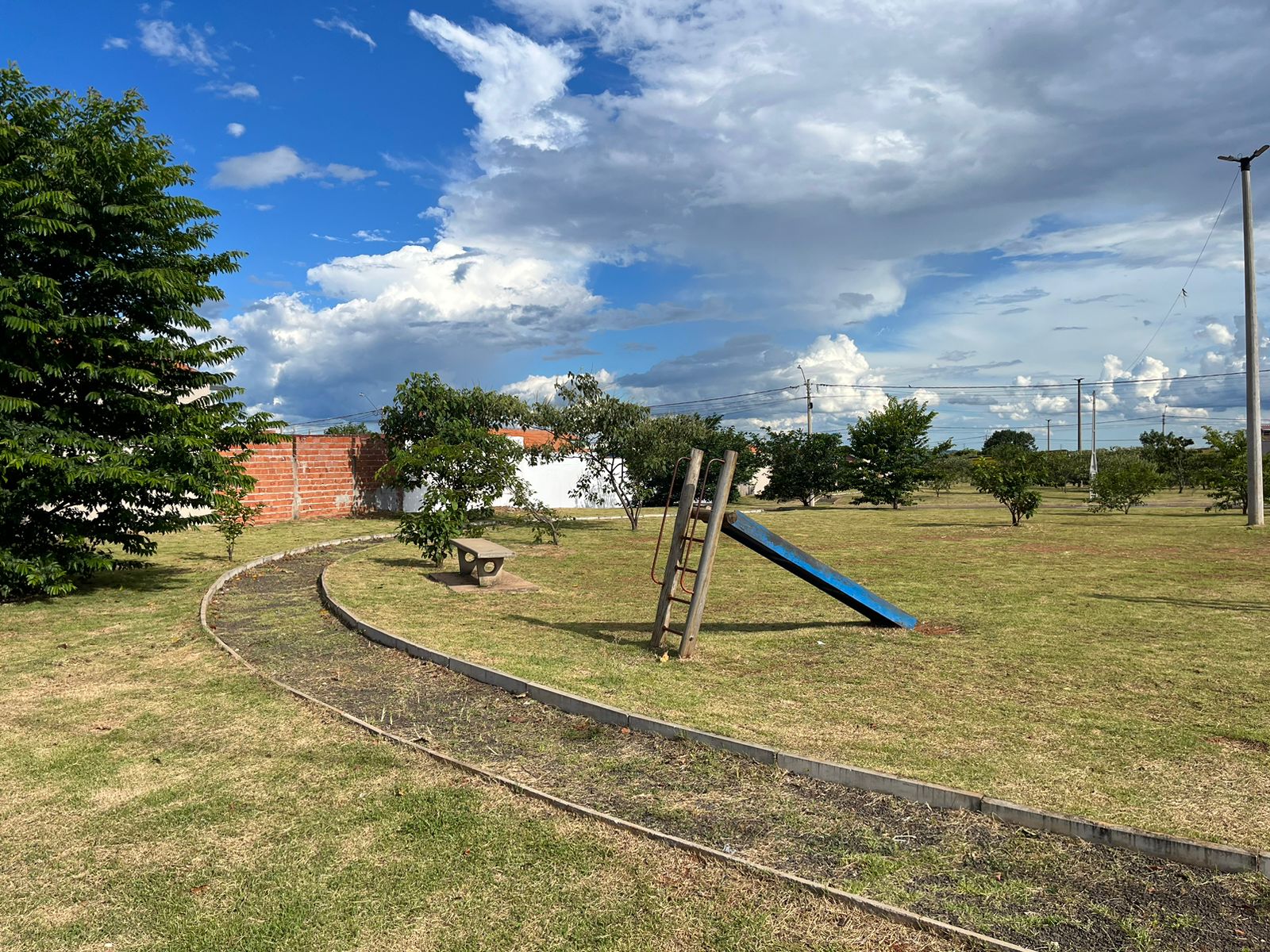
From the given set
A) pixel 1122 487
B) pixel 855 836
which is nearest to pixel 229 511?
pixel 855 836

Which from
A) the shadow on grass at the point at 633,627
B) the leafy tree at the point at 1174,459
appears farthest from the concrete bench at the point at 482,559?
the leafy tree at the point at 1174,459

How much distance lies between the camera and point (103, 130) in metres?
9.68

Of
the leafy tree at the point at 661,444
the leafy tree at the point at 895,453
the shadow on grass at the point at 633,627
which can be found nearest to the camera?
the shadow on grass at the point at 633,627

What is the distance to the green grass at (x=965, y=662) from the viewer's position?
4.57 meters

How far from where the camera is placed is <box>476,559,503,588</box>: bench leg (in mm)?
11531

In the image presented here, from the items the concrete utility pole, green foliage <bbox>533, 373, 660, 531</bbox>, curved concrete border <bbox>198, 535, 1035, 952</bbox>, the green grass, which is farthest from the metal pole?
curved concrete border <bbox>198, 535, 1035, 952</bbox>

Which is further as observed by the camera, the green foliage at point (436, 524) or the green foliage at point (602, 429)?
the green foliage at point (602, 429)

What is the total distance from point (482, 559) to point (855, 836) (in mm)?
8205

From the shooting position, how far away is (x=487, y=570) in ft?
38.5

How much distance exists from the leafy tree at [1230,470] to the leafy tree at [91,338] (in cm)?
2831

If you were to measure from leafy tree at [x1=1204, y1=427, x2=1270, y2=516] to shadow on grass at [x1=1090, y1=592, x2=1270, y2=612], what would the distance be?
18.7 metres

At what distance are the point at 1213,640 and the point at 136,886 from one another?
29.7ft

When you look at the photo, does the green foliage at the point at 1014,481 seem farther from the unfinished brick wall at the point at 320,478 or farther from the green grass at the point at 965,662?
the unfinished brick wall at the point at 320,478

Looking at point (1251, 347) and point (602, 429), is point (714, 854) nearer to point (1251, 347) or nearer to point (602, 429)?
point (602, 429)
